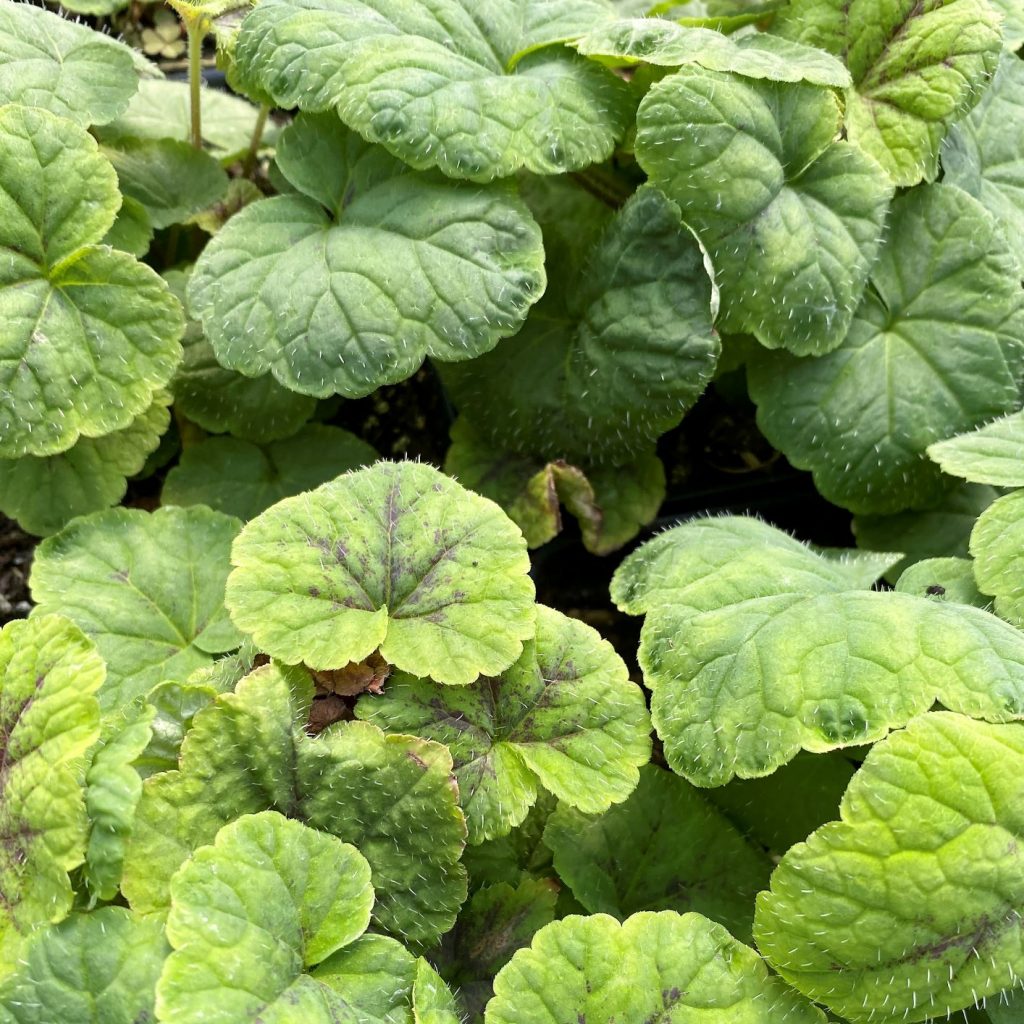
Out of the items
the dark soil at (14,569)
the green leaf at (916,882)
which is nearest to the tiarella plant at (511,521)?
the green leaf at (916,882)

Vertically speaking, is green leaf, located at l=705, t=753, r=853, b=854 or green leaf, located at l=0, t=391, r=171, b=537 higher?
green leaf, located at l=0, t=391, r=171, b=537

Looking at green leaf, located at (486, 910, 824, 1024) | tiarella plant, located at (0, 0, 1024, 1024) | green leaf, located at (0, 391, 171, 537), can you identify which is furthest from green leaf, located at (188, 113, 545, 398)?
green leaf, located at (486, 910, 824, 1024)

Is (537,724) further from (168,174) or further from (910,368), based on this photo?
(168,174)

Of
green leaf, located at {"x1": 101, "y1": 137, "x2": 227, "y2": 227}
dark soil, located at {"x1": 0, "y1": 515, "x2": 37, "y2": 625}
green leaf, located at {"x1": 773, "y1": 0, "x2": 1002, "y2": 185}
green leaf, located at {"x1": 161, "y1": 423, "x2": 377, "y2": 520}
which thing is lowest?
dark soil, located at {"x1": 0, "y1": 515, "x2": 37, "y2": 625}

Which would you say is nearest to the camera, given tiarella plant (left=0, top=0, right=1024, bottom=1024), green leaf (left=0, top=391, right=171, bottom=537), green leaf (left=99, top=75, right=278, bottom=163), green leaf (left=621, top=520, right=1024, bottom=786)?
tiarella plant (left=0, top=0, right=1024, bottom=1024)

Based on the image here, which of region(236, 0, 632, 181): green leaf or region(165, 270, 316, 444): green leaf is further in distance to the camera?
region(165, 270, 316, 444): green leaf

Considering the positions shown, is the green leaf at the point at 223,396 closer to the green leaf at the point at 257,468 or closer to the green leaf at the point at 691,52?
the green leaf at the point at 257,468

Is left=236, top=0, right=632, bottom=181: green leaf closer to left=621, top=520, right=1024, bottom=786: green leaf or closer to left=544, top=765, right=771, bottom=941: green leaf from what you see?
left=621, top=520, right=1024, bottom=786: green leaf
